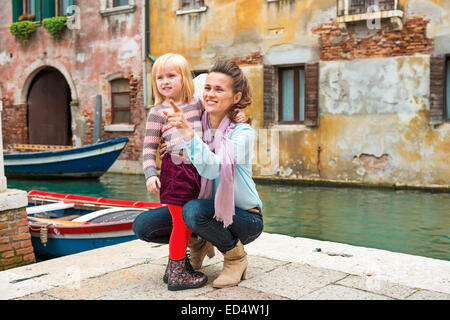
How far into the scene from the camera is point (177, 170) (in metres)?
3.17

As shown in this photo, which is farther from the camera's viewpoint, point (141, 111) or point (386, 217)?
point (141, 111)

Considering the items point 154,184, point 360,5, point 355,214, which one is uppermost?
point 360,5

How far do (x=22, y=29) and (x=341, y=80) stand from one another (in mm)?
9970

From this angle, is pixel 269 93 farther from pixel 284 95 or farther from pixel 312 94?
pixel 312 94

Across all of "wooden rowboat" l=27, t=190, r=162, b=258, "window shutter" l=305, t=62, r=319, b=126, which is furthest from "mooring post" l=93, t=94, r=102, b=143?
A: "wooden rowboat" l=27, t=190, r=162, b=258

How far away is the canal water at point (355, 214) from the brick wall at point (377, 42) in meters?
2.65

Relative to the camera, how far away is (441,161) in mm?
10766

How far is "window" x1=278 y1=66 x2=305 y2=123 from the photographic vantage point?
12.6 m

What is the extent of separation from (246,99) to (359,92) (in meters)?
8.78

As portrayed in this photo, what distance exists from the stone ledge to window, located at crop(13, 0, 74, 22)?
475 inches

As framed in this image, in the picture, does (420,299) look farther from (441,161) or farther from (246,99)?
(441,161)

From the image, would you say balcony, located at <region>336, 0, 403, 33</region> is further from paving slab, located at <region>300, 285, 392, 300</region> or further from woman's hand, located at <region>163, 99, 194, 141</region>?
woman's hand, located at <region>163, 99, 194, 141</region>

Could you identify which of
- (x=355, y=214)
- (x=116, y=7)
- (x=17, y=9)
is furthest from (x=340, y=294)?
(x=17, y=9)
